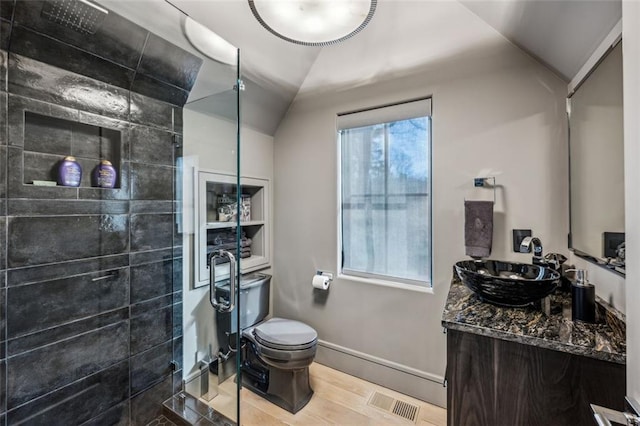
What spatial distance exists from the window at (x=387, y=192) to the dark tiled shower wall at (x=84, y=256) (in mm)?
1301

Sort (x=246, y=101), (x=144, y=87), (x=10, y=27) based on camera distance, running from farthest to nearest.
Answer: (x=246, y=101) → (x=144, y=87) → (x=10, y=27)

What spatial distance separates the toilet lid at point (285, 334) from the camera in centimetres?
185

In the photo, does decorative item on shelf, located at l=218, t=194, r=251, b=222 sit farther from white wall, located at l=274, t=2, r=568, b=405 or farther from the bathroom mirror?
the bathroom mirror

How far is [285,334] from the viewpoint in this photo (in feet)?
6.35

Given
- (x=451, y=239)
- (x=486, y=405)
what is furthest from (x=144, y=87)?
(x=486, y=405)

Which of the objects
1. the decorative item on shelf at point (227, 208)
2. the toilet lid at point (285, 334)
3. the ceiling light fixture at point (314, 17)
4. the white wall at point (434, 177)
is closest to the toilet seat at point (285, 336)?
the toilet lid at point (285, 334)

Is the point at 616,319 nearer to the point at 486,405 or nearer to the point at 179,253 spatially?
the point at 486,405

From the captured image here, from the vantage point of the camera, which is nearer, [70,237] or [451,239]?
[70,237]

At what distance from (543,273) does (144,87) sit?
8.18 ft

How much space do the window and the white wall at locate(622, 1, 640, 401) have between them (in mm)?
1279

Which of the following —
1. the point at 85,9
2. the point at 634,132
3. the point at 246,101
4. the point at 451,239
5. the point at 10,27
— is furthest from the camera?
the point at 246,101

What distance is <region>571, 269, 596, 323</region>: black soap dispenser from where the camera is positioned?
1099 mm

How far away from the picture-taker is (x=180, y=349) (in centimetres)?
196

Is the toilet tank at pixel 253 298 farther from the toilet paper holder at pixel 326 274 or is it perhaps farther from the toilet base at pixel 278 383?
the toilet paper holder at pixel 326 274
